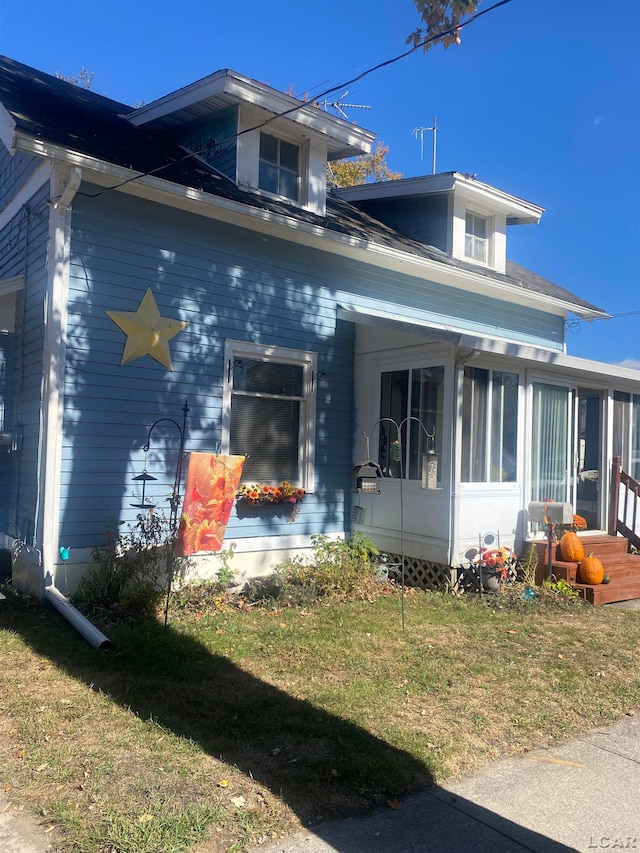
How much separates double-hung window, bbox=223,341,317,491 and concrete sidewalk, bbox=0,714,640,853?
504 cm

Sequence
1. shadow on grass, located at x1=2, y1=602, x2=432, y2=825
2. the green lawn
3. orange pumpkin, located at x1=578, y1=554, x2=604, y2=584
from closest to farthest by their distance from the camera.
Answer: the green lawn, shadow on grass, located at x1=2, y1=602, x2=432, y2=825, orange pumpkin, located at x1=578, y1=554, x2=604, y2=584

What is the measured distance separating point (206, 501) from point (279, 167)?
4.99 m

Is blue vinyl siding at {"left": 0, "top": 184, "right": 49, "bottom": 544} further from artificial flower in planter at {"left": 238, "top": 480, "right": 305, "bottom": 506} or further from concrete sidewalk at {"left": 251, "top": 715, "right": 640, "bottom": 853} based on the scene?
concrete sidewalk at {"left": 251, "top": 715, "right": 640, "bottom": 853}

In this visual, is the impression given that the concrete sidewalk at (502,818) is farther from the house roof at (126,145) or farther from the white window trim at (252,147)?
the white window trim at (252,147)

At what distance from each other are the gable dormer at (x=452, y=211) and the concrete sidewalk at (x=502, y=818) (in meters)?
9.38

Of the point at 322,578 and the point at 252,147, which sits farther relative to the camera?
the point at 252,147

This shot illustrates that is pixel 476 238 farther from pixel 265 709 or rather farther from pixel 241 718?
pixel 241 718

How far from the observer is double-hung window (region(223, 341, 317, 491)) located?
8.27 meters

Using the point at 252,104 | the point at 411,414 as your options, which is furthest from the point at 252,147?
the point at 411,414

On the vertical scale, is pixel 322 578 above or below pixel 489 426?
below

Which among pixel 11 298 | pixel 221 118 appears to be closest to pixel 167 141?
pixel 221 118

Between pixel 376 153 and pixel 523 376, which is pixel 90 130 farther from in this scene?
pixel 376 153

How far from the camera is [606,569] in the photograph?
9102 millimetres

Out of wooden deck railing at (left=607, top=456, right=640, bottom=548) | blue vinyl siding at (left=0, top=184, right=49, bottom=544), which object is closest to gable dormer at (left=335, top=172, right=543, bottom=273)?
wooden deck railing at (left=607, top=456, right=640, bottom=548)
